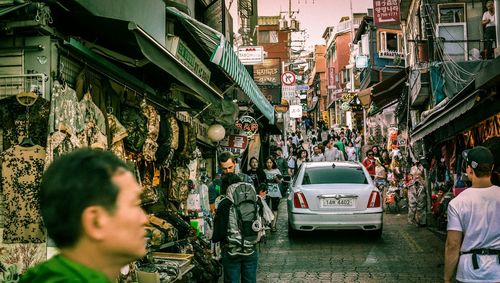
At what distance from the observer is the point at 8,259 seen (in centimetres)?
562

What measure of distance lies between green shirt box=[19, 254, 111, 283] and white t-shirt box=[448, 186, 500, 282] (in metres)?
3.66

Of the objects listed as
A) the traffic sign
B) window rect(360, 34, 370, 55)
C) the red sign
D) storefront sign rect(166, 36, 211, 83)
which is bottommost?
storefront sign rect(166, 36, 211, 83)

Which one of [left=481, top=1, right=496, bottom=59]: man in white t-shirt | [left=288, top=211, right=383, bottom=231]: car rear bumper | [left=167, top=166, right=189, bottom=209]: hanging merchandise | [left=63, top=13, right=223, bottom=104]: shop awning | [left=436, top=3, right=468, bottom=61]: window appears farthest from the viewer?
[left=436, top=3, right=468, bottom=61]: window

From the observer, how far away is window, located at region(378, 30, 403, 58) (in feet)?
117

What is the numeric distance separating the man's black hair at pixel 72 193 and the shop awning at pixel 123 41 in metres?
→ 4.13

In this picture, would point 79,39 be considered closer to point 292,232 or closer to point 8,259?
point 8,259

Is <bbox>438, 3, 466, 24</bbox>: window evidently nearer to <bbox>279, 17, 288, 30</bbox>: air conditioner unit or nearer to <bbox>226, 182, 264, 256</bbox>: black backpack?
<bbox>226, 182, 264, 256</bbox>: black backpack

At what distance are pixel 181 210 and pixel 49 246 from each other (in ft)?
16.1

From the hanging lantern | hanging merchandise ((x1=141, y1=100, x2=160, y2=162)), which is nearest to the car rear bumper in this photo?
the hanging lantern

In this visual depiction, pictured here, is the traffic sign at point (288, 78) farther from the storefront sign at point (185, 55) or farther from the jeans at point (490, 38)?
the storefront sign at point (185, 55)

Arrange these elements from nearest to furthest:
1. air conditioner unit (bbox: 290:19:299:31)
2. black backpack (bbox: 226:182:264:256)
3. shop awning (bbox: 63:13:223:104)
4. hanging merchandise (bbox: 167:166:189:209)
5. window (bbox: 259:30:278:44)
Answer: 1. shop awning (bbox: 63:13:223:104)
2. black backpack (bbox: 226:182:264:256)
3. hanging merchandise (bbox: 167:166:189:209)
4. air conditioner unit (bbox: 290:19:299:31)
5. window (bbox: 259:30:278:44)

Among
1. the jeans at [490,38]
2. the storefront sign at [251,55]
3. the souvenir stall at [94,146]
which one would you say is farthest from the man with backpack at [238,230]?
the storefront sign at [251,55]

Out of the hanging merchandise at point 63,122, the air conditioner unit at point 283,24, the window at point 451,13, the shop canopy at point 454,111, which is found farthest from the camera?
the air conditioner unit at point 283,24

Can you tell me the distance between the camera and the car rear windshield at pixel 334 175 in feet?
45.3
